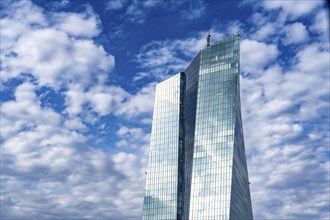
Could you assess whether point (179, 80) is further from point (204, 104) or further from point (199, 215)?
point (199, 215)

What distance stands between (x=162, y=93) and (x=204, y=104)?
27302 millimetres

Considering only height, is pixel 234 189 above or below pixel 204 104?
below

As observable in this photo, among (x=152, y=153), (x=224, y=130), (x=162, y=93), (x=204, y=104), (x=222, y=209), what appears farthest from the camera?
(x=162, y=93)

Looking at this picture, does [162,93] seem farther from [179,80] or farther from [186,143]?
[186,143]

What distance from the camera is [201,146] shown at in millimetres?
132625

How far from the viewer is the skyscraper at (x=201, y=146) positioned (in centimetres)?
12512

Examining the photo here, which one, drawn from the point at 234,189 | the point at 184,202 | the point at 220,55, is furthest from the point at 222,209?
the point at 220,55

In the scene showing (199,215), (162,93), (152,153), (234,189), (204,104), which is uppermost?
(162,93)

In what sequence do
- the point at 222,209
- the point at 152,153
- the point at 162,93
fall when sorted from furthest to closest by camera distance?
the point at 162,93 → the point at 152,153 → the point at 222,209

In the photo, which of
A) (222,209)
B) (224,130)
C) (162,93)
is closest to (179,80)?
(162,93)

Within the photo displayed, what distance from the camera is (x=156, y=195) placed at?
468ft

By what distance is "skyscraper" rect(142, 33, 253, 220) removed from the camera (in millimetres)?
125125

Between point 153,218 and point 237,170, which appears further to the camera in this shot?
point 153,218

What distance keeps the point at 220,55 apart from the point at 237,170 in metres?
40.3
